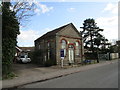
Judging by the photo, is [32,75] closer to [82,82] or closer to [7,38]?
[7,38]

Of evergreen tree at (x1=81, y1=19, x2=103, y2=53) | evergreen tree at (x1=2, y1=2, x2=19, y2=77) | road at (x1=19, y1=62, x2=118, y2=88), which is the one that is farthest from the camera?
evergreen tree at (x1=81, y1=19, x2=103, y2=53)

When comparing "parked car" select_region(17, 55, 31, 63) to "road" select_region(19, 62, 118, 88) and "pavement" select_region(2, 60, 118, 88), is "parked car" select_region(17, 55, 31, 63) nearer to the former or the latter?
"pavement" select_region(2, 60, 118, 88)

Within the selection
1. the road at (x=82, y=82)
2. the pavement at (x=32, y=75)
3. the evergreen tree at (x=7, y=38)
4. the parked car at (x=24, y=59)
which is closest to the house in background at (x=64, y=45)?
the parked car at (x=24, y=59)

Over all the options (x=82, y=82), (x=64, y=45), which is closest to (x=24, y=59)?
(x=64, y=45)

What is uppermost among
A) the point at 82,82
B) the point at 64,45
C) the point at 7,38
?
the point at 7,38

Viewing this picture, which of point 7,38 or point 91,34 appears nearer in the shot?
point 7,38

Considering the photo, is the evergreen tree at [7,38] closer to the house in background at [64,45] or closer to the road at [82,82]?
the road at [82,82]

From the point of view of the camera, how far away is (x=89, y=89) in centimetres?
835

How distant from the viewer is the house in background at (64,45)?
968 inches

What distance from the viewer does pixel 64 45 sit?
25938mm

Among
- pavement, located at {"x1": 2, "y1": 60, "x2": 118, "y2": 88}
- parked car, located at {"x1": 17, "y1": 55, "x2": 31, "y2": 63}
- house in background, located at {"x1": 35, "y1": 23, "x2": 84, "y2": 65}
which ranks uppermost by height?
house in background, located at {"x1": 35, "y1": 23, "x2": 84, "y2": 65}

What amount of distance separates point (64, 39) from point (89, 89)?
1790 cm

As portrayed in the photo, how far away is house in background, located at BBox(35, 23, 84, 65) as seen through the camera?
968 inches

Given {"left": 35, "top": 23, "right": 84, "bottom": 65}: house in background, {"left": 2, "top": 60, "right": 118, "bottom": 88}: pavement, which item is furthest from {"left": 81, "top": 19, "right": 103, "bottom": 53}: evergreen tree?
{"left": 2, "top": 60, "right": 118, "bottom": 88}: pavement
